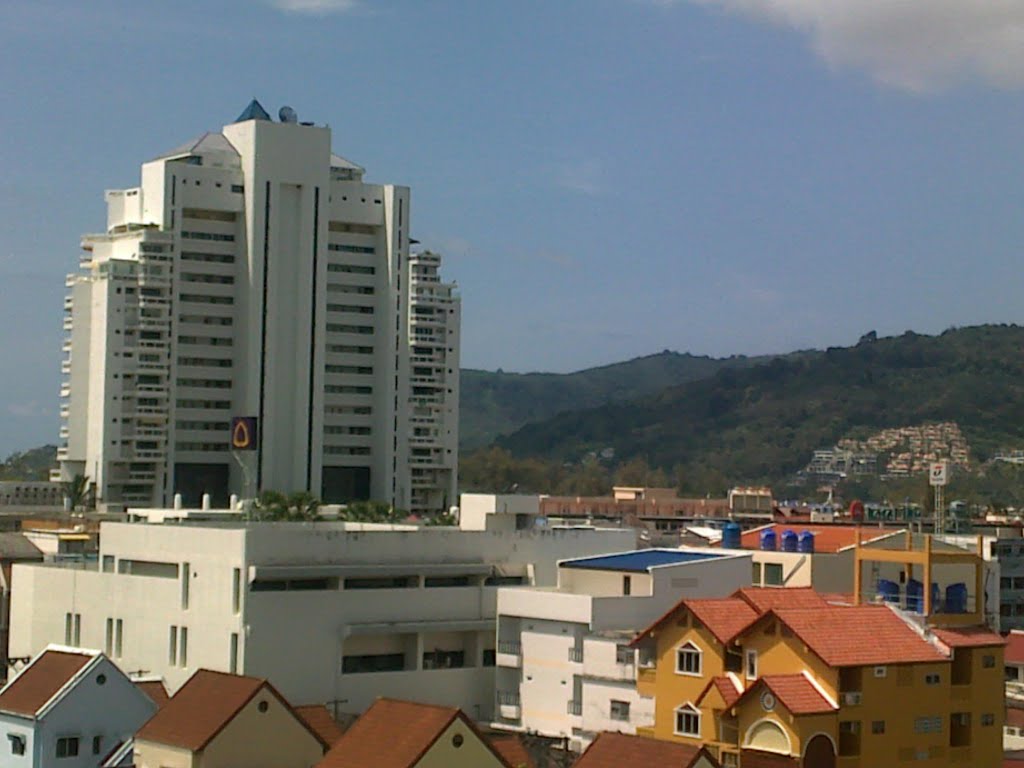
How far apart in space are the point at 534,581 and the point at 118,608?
1359cm

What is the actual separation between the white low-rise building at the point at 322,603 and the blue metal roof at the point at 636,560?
164 inches

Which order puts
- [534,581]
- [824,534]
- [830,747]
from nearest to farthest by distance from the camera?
[830,747], [534,581], [824,534]

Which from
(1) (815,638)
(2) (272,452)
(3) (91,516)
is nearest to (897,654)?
(1) (815,638)

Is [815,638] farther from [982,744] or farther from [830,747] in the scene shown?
[982,744]

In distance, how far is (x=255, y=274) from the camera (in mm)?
134000

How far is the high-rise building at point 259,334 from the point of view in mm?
131000

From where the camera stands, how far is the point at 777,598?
153 feet

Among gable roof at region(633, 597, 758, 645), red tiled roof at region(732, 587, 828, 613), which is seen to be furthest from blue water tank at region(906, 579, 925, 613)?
gable roof at region(633, 597, 758, 645)

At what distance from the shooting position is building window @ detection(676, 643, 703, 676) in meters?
45.4

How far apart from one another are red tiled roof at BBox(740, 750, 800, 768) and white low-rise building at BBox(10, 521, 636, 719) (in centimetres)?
1855

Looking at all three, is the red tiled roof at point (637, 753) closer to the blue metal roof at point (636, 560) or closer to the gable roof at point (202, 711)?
the gable roof at point (202, 711)

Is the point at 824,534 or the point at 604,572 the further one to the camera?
the point at 824,534

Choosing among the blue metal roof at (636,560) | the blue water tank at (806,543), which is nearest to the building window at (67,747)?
the blue metal roof at (636,560)

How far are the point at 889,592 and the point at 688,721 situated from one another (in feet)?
19.8
